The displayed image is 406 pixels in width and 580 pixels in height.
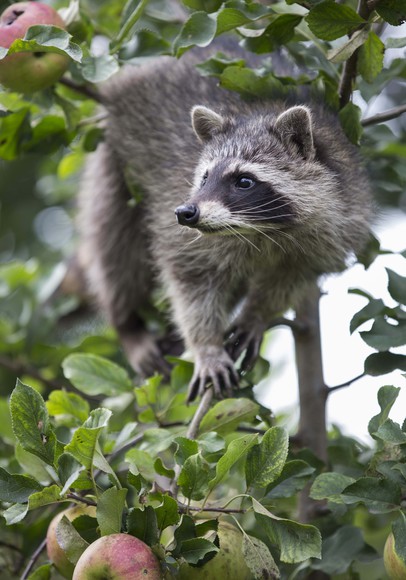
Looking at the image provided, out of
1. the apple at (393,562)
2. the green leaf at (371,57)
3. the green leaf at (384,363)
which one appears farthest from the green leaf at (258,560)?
the green leaf at (371,57)

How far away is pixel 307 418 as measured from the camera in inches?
176

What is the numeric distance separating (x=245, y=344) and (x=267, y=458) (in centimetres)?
158

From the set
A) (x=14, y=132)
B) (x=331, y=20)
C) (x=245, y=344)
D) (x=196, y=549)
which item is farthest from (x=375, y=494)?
(x=14, y=132)

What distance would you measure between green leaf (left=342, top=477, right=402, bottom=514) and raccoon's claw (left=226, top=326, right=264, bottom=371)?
4.66 feet

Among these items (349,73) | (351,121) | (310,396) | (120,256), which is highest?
(349,73)

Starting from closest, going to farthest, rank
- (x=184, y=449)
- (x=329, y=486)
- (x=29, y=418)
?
(x=29, y=418), (x=184, y=449), (x=329, y=486)

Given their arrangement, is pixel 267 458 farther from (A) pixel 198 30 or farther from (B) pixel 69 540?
(A) pixel 198 30

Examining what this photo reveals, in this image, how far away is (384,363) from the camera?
381cm

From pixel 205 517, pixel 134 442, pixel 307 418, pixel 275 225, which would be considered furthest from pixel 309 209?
pixel 205 517

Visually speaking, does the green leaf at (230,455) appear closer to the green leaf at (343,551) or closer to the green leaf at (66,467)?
the green leaf at (66,467)

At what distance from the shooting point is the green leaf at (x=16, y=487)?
10.2 feet

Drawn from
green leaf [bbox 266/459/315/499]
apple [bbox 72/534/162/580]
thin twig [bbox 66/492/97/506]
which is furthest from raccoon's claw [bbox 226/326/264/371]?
apple [bbox 72/534/162/580]

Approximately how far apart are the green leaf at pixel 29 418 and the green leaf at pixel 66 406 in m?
0.75

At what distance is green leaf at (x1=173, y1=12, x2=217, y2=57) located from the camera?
3.80 m
